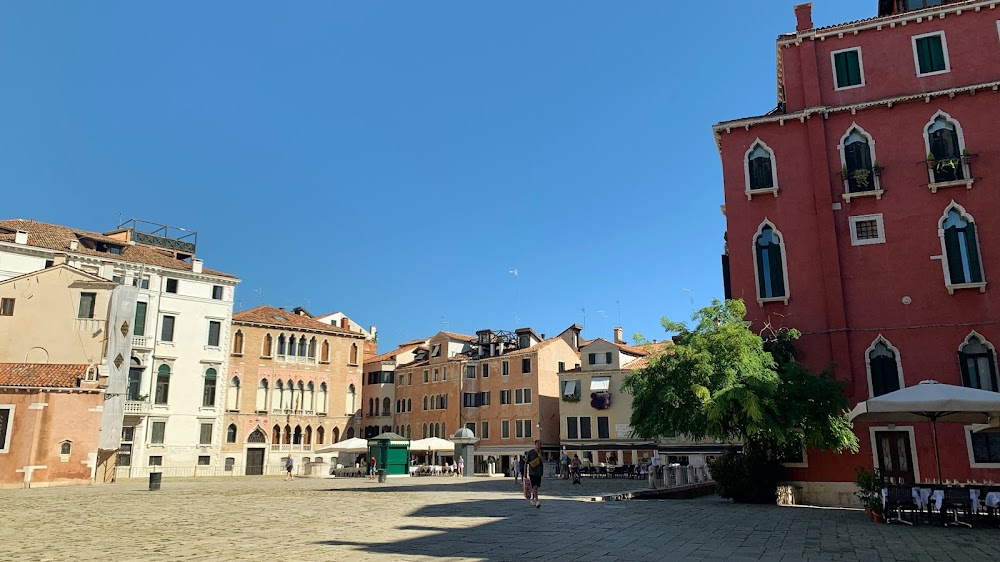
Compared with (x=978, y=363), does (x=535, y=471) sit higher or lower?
lower

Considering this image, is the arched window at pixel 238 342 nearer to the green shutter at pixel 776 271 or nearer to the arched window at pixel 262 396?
the arched window at pixel 262 396

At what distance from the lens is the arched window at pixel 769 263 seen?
2425 cm

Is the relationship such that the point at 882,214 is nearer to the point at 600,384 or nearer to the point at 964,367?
the point at 964,367

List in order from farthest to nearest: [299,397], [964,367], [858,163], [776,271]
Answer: [299,397], [776,271], [858,163], [964,367]

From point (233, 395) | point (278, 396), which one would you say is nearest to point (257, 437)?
point (278, 396)

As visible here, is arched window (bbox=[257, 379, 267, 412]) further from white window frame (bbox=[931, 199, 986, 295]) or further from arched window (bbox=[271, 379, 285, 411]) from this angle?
white window frame (bbox=[931, 199, 986, 295])

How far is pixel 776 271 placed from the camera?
80.1ft

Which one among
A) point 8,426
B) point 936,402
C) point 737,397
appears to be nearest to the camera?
point 936,402

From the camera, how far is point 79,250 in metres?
44.6

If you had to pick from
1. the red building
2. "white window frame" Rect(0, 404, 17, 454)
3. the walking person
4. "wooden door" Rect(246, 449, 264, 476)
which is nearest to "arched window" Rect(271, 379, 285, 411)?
"wooden door" Rect(246, 449, 264, 476)

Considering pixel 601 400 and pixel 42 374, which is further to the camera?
pixel 601 400

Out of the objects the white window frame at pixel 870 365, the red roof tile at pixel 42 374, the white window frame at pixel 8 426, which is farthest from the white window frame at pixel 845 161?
→ the white window frame at pixel 8 426

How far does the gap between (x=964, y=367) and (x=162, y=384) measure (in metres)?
45.2

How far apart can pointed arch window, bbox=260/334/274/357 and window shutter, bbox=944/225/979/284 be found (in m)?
46.3
